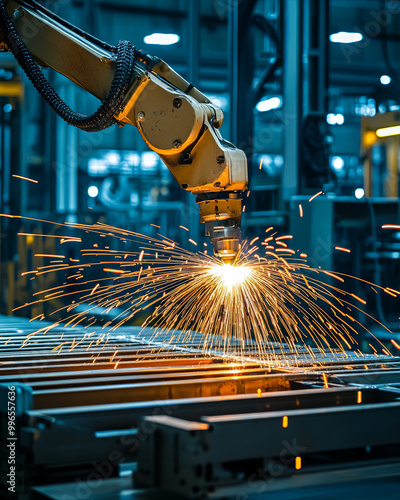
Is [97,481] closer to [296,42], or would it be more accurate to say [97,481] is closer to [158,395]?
[158,395]

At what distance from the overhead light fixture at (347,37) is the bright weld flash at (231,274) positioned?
8.68 meters

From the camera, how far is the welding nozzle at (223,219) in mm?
2441

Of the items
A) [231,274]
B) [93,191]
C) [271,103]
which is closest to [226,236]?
[231,274]

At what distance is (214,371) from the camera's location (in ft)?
9.00

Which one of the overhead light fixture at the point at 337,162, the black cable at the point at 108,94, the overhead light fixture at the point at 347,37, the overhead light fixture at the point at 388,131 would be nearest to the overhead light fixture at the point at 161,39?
the overhead light fixture at the point at 347,37

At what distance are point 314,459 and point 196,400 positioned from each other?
52cm

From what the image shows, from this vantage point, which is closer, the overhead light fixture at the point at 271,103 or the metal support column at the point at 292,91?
the metal support column at the point at 292,91

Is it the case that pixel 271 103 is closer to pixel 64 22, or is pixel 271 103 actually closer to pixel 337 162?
pixel 337 162

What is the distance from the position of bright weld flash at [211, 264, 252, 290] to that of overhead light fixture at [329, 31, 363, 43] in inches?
342

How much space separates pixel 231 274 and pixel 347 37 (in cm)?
963

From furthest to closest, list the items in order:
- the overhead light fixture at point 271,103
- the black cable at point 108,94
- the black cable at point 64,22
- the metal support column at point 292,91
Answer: the overhead light fixture at point 271,103
the metal support column at point 292,91
the black cable at point 64,22
the black cable at point 108,94

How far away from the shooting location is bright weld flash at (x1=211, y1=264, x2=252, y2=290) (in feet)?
12.3

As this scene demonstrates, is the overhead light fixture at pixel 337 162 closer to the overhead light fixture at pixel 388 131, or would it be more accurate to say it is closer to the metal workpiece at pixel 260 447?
the overhead light fixture at pixel 388 131

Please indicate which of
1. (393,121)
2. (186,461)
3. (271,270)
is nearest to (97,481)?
(186,461)
